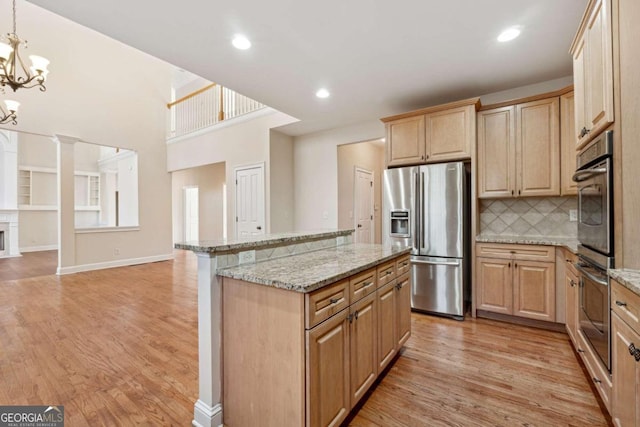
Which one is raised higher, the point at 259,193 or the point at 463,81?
the point at 463,81

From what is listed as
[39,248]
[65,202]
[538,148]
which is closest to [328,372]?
[538,148]

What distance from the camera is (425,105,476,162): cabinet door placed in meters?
3.19

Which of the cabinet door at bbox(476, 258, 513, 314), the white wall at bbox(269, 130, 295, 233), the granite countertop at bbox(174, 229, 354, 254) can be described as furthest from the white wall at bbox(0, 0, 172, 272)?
the cabinet door at bbox(476, 258, 513, 314)

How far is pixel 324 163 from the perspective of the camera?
5.13 meters

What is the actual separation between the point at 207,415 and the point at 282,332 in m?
0.74

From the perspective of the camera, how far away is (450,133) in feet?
10.8

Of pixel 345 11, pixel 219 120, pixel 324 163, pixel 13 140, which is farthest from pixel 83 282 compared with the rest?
pixel 13 140

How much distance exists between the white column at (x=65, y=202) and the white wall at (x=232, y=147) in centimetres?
198

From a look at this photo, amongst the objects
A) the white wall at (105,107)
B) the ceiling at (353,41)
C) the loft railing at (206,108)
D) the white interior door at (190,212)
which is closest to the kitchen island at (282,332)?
the ceiling at (353,41)

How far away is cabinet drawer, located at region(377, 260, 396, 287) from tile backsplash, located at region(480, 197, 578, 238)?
2.09 metres

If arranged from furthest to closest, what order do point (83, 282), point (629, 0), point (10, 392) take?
point (83, 282)
point (10, 392)
point (629, 0)

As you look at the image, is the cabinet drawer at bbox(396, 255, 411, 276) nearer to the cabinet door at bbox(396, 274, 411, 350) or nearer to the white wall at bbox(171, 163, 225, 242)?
the cabinet door at bbox(396, 274, 411, 350)

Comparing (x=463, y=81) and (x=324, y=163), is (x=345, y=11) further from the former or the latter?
(x=324, y=163)

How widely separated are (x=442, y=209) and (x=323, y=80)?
1.98 m
